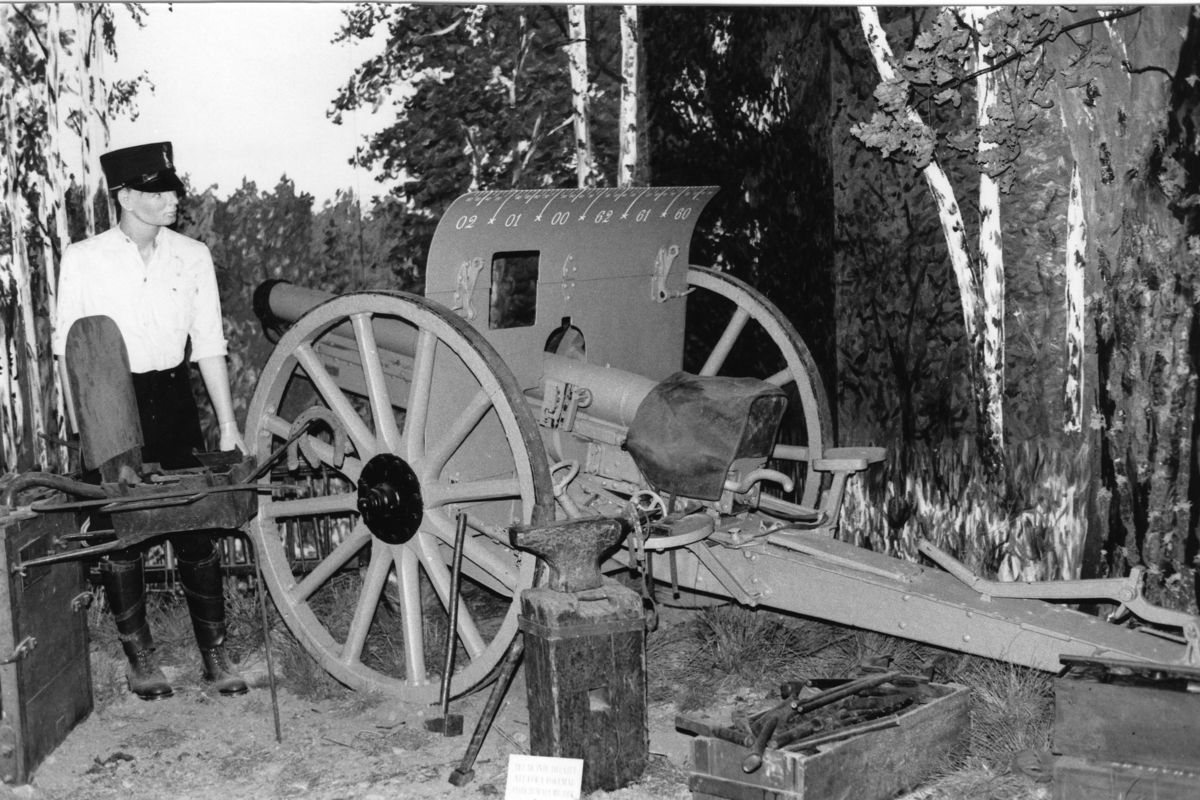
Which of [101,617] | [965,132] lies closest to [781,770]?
[965,132]

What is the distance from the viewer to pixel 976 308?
15.2 ft

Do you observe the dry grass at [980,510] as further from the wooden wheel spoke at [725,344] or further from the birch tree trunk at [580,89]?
the birch tree trunk at [580,89]

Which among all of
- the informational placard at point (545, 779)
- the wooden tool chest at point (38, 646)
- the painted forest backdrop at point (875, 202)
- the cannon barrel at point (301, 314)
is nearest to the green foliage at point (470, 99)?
the painted forest backdrop at point (875, 202)

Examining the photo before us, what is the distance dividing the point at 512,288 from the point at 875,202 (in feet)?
5.03

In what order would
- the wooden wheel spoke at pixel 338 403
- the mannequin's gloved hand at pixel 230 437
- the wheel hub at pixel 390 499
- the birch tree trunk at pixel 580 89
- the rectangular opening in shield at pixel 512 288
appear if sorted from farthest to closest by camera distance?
the rectangular opening in shield at pixel 512 288
the birch tree trunk at pixel 580 89
the mannequin's gloved hand at pixel 230 437
the wooden wheel spoke at pixel 338 403
the wheel hub at pixel 390 499

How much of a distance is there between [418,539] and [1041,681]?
76.1 inches

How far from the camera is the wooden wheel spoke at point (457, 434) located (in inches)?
164

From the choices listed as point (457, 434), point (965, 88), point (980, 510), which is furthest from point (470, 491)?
point (965, 88)

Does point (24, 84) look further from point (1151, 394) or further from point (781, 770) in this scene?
point (1151, 394)

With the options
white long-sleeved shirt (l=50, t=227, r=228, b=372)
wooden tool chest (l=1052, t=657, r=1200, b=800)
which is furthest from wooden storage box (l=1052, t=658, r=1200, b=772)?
white long-sleeved shirt (l=50, t=227, r=228, b=372)

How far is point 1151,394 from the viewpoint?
4133 mm

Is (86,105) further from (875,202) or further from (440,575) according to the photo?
(875,202)

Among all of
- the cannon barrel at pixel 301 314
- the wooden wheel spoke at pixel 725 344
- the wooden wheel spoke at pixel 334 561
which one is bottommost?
the wooden wheel spoke at pixel 334 561

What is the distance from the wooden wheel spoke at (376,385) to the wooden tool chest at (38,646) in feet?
3.41
